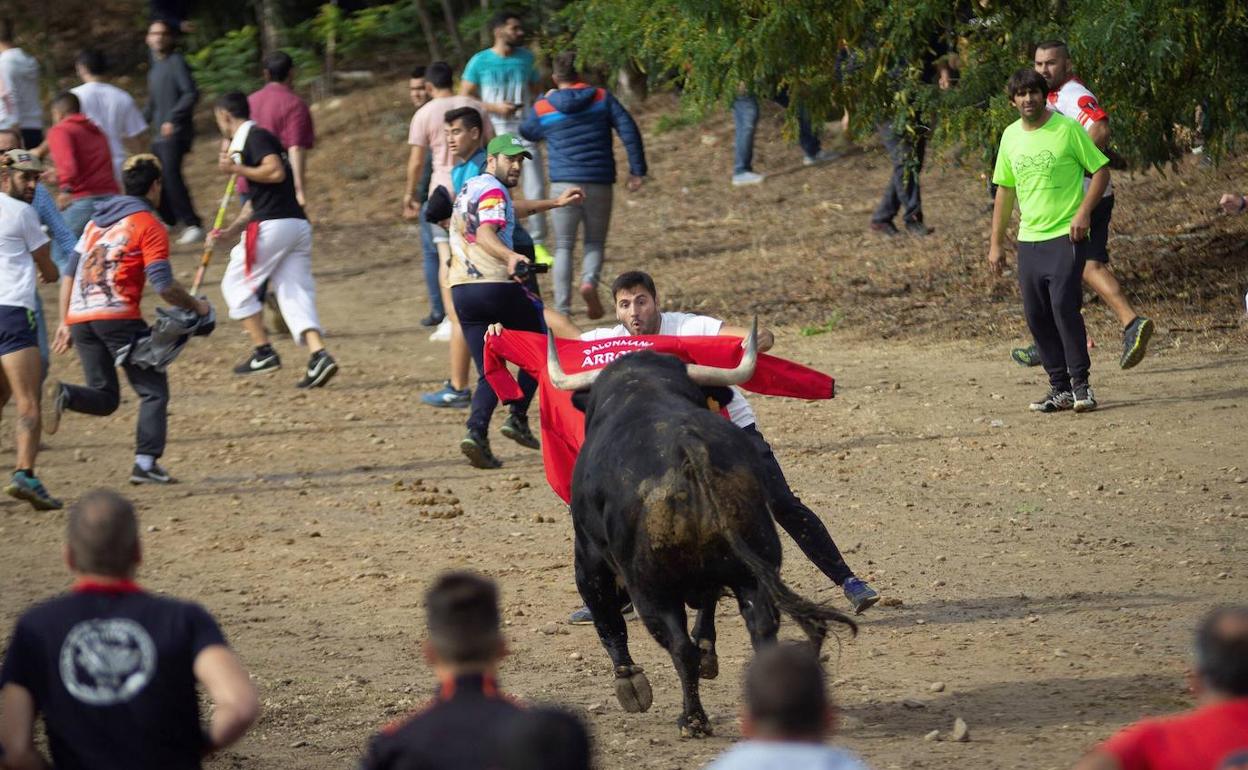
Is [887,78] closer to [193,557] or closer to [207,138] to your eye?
[193,557]

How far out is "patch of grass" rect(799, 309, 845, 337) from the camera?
45.9 feet

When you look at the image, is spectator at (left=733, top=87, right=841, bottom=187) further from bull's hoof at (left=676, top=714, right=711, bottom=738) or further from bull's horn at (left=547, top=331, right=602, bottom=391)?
bull's hoof at (left=676, top=714, right=711, bottom=738)

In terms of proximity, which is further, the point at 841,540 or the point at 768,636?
the point at 841,540

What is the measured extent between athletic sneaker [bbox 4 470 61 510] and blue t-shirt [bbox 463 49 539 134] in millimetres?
5954

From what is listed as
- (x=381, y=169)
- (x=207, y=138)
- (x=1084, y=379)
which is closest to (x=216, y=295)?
(x=381, y=169)

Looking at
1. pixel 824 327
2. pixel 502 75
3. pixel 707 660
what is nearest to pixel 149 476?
pixel 502 75

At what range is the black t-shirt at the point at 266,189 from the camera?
12.6 meters

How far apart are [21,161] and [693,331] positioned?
4901 mm

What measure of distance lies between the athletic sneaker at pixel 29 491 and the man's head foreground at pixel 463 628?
7040 millimetres

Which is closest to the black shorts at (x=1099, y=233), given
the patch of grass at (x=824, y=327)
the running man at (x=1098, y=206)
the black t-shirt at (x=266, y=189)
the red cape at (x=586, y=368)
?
the running man at (x=1098, y=206)

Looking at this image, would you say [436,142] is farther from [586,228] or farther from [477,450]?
[477,450]

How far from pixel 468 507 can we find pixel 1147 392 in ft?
15.0

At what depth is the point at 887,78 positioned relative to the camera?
13.7 m

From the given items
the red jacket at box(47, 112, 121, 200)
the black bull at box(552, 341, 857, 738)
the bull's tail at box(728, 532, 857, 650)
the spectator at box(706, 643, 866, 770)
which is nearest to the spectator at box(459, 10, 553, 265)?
the red jacket at box(47, 112, 121, 200)
